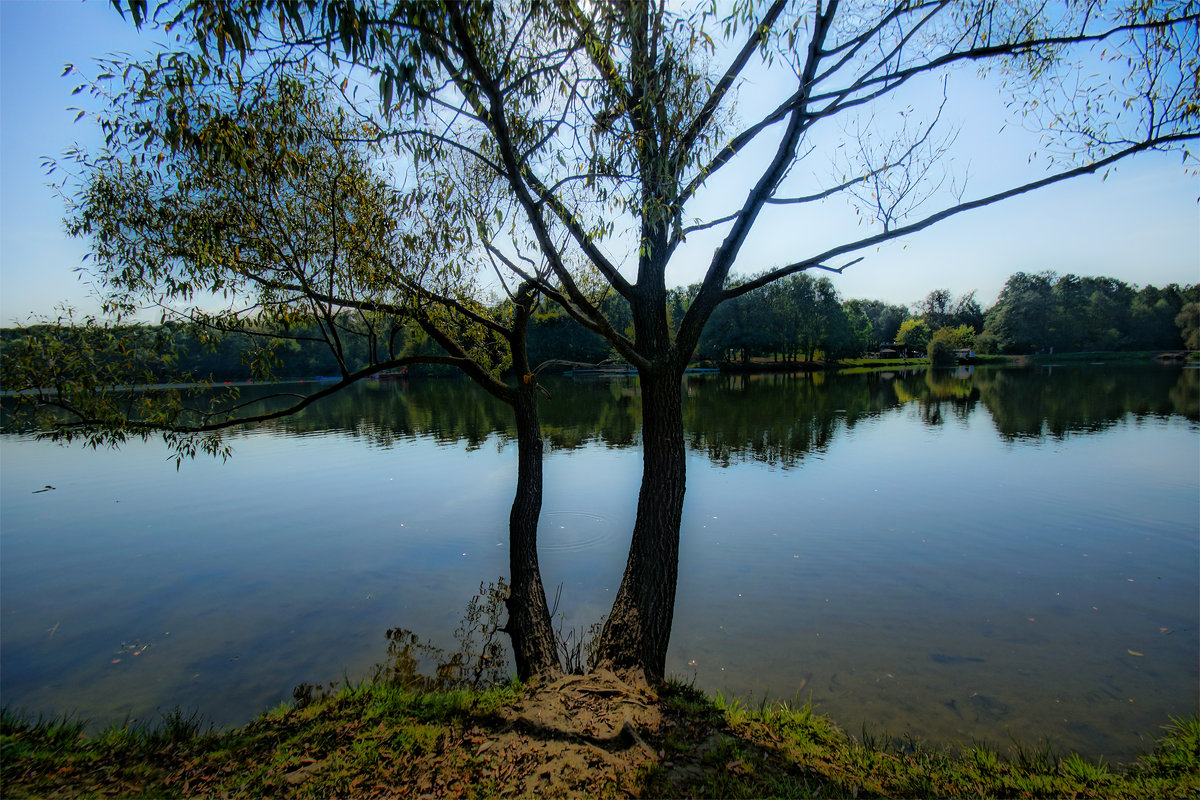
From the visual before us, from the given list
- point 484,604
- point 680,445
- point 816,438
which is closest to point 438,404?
point 816,438

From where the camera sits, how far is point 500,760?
3771 mm

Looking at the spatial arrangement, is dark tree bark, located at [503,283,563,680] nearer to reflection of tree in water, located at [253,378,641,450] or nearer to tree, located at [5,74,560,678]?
tree, located at [5,74,560,678]

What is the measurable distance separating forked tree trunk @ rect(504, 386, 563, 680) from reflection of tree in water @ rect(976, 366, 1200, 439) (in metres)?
→ 18.7

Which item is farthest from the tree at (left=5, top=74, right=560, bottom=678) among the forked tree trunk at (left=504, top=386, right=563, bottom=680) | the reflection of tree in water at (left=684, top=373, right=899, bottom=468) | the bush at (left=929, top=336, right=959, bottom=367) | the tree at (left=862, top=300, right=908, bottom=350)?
the tree at (left=862, top=300, right=908, bottom=350)

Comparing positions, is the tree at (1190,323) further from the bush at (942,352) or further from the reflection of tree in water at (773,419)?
the reflection of tree in water at (773,419)

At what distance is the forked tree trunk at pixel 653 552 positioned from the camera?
5.18 m

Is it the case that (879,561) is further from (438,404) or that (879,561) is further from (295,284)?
(438,404)

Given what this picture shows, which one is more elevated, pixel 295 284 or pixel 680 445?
pixel 295 284

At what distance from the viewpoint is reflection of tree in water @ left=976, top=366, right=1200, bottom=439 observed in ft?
68.1

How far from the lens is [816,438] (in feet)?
64.0

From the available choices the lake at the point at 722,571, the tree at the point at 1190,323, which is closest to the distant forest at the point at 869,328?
the tree at the point at 1190,323

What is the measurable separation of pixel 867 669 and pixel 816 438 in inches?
569

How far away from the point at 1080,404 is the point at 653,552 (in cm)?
3155

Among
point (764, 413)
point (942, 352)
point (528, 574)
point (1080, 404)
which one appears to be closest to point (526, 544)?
point (528, 574)
